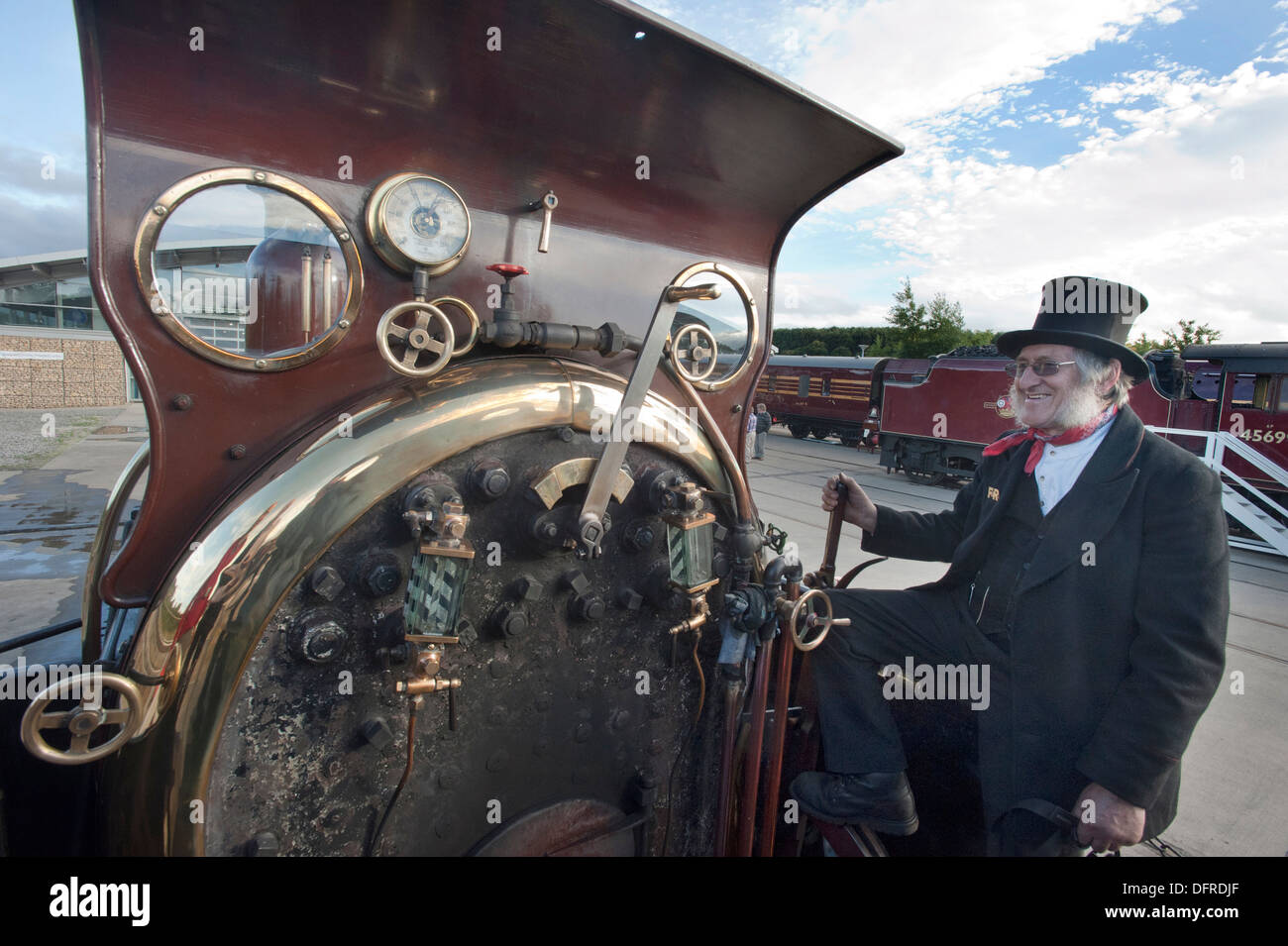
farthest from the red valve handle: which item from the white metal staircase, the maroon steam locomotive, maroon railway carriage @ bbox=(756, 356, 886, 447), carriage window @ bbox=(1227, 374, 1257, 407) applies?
maroon railway carriage @ bbox=(756, 356, 886, 447)

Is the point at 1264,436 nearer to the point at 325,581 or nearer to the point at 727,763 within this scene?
the point at 727,763

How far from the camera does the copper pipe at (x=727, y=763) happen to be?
174cm

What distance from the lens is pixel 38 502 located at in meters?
7.01

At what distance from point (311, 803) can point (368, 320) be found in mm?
927

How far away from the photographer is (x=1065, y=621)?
1820 millimetres

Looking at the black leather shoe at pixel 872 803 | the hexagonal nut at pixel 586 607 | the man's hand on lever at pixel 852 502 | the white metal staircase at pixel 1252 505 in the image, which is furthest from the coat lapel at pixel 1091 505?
the white metal staircase at pixel 1252 505

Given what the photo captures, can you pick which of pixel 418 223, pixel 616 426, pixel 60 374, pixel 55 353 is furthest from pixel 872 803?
pixel 60 374

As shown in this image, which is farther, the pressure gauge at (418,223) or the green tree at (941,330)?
the green tree at (941,330)

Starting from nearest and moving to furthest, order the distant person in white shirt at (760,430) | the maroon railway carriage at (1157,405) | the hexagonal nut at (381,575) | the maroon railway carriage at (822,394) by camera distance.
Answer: the hexagonal nut at (381,575) < the maroon railway carriage at (1157,405) < the distant person in white shirt at (760,430) < the maroon railway carriage at (822,394)

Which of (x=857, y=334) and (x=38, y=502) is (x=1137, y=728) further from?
(x=857, y=334)

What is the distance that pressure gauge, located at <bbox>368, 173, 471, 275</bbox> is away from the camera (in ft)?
4.22

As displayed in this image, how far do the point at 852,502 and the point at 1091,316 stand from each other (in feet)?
2.99

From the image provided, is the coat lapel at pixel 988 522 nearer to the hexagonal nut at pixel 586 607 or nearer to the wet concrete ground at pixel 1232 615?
the hexagonal nut at pixel 586 607

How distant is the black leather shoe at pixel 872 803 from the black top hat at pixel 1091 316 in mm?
1399
